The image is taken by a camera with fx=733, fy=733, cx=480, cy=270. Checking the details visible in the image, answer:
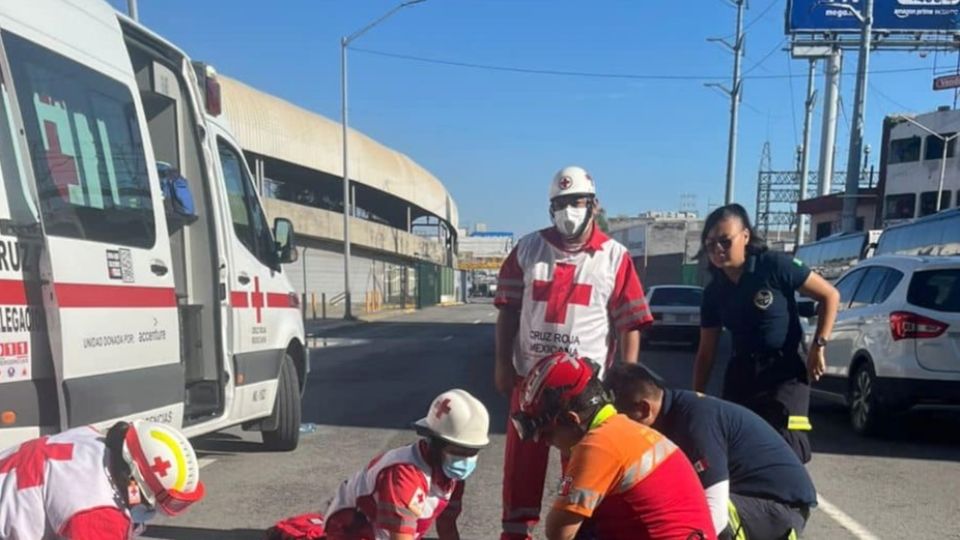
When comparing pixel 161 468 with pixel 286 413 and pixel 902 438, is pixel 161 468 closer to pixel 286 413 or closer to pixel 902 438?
pixel 286 413

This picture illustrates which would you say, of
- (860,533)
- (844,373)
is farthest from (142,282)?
(844,373)

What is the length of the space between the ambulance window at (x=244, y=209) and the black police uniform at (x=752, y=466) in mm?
3755

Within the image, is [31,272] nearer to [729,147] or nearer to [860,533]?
[860,533]

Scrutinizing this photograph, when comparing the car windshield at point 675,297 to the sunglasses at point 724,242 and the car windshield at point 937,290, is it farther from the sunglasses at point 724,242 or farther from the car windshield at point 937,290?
the sunglasses at point 724,242

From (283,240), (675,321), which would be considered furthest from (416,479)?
(675,321)

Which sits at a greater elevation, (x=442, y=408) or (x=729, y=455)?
(x=442, y=408)

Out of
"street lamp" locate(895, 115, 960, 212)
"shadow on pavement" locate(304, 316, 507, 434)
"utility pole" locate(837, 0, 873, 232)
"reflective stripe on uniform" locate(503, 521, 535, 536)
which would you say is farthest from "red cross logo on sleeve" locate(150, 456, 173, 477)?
"street lamp" locate(895, 115, 960, 212)

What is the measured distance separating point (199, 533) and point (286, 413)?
5.93ft

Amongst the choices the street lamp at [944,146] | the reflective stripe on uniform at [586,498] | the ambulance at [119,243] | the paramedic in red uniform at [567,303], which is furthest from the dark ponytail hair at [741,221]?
the street lamp at [944,146]

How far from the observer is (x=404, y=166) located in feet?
155

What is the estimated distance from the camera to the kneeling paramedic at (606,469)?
2105mm

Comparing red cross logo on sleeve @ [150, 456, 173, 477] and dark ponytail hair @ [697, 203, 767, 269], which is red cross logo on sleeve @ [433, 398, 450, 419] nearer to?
red cross logo on sleeve @ [150, 456, 173, 477]

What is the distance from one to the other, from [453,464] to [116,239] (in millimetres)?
2156

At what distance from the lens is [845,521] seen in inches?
178
